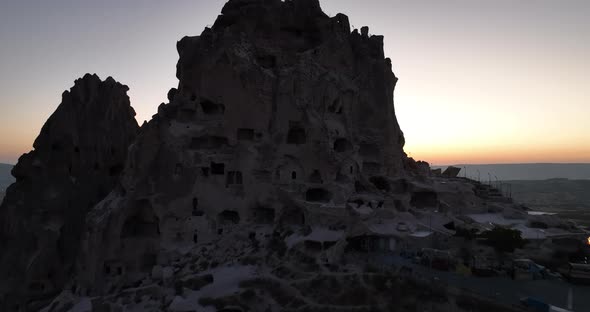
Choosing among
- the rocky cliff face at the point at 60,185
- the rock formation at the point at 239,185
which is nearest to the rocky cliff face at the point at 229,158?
the rock formation at the point at 239,185

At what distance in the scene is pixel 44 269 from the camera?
48562 mm

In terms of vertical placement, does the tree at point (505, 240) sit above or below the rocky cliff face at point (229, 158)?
below

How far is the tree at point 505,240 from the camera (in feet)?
119

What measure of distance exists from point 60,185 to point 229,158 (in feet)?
70.9

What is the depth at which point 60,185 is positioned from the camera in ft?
171

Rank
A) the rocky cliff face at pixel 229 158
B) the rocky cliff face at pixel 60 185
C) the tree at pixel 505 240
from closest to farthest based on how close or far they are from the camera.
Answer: the tree at pixel 505 240
the rocky cliff face at pixel 229 158
the rocky cliff face at pixel 60 185

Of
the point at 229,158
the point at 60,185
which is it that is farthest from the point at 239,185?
the point at 60,185

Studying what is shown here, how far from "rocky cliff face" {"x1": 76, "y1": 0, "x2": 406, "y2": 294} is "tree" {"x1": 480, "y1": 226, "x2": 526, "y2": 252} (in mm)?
10877

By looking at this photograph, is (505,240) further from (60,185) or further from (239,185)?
(60,185)

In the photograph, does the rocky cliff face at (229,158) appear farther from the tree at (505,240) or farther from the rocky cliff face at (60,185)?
the tree at (505,240)

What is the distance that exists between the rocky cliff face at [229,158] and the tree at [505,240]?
10.9 metres

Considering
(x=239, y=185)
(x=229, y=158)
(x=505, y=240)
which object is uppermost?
(x=229, y=158)

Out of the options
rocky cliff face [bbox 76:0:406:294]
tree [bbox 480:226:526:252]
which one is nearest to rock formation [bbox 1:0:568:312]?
rocky cliff face [bbox 76:0:406:294]

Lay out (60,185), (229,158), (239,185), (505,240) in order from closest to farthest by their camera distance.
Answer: (505,240) → (239,185) → (229,158) → (60,185)
